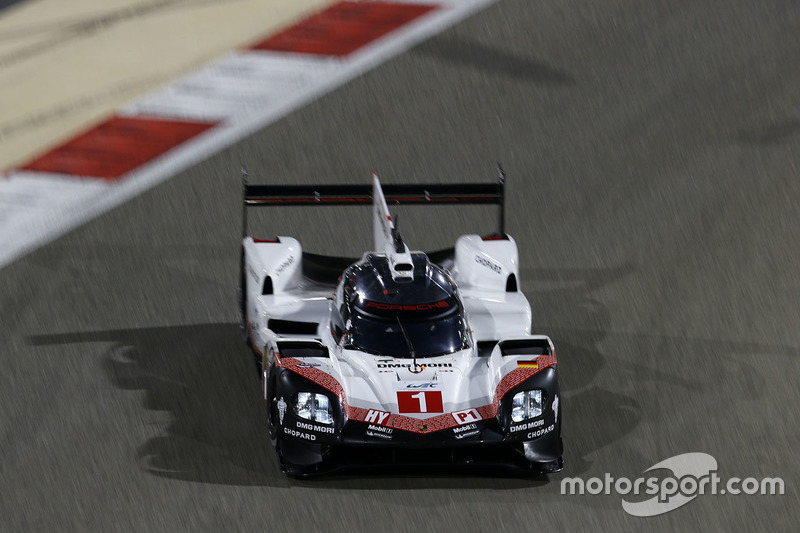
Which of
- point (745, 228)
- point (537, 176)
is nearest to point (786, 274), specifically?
point (745, 228)

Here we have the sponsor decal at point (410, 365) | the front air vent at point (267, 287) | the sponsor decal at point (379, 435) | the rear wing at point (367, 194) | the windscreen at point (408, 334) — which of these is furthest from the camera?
the rear wing at point (367, 194)

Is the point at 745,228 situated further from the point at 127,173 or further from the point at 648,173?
the point at 127,173

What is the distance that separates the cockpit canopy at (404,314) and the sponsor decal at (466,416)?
0.67m

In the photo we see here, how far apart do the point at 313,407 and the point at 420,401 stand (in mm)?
700

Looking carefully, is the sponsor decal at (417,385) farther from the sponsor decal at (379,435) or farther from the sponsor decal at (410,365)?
the sponsor decal at (379,435)

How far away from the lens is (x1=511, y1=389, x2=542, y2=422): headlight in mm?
9648

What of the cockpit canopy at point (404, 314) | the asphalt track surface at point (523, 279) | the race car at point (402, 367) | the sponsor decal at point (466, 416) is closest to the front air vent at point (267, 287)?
the race car at point (402, 367)

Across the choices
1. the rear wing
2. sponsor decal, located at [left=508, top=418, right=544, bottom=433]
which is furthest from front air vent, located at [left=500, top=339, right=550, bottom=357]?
the rear wing

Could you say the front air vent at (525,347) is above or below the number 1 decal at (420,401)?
above

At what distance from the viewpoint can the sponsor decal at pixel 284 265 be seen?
1170 centimetres

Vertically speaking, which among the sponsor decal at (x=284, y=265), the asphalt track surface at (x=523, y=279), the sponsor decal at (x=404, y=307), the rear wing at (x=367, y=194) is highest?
the rear wing at (x=367, y=194)

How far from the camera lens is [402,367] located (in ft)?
32.7

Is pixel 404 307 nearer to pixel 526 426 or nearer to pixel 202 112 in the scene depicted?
pixel 526 426

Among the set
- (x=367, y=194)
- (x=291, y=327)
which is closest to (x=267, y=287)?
(x=291, y=327)
